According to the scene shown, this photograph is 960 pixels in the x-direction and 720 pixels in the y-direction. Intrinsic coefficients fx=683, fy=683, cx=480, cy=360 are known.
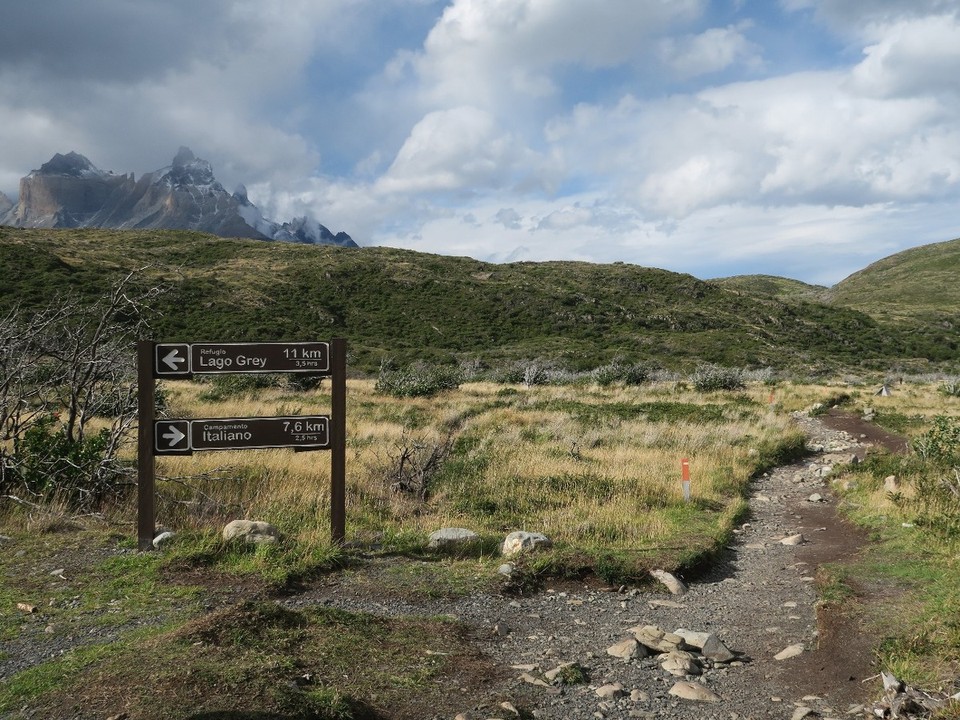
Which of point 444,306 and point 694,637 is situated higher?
point 444,306

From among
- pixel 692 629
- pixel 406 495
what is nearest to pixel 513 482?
pixel 406 495

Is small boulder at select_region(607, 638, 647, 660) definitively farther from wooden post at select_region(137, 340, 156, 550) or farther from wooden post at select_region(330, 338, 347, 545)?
wooden post at select_region(137, 340, 156, 550)

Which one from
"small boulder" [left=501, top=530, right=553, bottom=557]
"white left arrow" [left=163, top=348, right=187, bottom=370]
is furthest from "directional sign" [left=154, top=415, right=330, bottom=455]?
"small boulder" [left=501, top=530, right=553, bottom=557]

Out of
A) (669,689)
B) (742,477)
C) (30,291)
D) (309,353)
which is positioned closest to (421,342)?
(30,291)

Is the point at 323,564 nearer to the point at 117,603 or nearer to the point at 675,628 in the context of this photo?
the point at 117,603

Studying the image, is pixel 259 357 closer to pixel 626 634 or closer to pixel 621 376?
pixel 626 634

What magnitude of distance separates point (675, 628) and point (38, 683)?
471 centimetres

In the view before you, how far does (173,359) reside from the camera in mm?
7246

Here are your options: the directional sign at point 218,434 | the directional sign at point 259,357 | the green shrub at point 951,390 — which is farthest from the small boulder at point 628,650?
the green shrub at point 951,390

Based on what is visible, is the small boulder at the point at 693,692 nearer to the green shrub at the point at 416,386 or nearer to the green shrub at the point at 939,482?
the green shrub at the point at 939,482

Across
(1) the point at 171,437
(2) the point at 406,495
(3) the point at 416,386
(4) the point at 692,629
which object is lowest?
(4) the point at 692,629

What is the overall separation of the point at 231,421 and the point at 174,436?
0.60 meters

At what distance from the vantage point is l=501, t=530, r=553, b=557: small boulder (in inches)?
286

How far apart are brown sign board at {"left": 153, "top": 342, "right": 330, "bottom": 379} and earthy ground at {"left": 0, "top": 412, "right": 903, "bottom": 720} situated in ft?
6.95
